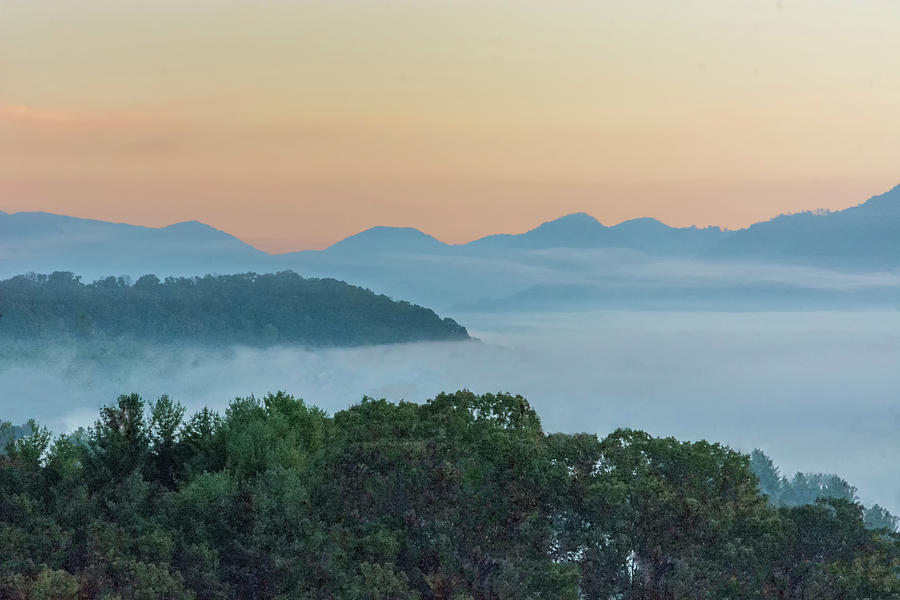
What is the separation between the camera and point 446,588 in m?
27.7

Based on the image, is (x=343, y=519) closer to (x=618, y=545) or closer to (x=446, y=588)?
(x=446, y=588)

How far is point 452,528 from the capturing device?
94.6 ft

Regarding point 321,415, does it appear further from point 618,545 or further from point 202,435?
point 618,545

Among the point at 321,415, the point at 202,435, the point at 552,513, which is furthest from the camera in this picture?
the point at 321,415

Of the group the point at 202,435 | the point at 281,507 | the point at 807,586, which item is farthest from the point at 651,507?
the point at 202,435

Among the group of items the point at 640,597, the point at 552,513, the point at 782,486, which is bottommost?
the point at 782,486

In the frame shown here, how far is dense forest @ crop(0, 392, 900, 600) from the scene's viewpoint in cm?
2670

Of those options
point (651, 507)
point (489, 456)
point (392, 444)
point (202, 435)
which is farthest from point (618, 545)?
point (202, 435)

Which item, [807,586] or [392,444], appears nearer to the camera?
[807,586]

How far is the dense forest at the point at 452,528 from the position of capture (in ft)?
87.6

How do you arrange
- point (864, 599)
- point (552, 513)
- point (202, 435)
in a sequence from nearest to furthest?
point (864, 599) → point (552, 513) → point (202, 435)

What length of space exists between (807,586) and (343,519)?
13.1 meters

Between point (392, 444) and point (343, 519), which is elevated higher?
point (392, 444)

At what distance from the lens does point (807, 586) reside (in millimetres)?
26641
